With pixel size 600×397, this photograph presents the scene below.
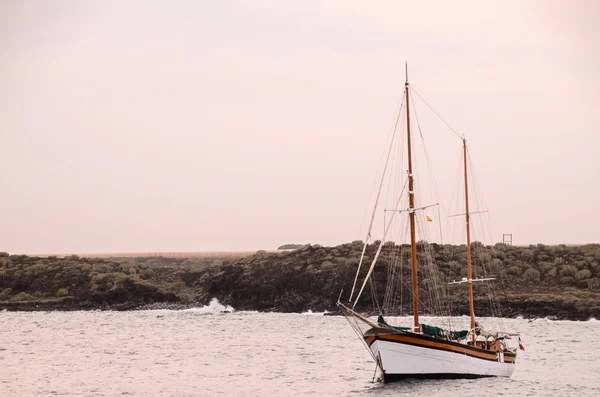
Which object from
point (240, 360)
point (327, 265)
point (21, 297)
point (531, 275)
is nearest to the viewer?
point (240, 360)

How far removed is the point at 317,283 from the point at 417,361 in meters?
61.8

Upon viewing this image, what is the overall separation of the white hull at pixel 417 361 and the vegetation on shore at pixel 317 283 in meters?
42.9

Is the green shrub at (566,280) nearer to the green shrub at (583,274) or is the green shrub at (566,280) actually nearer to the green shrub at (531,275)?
the green shrub at (583,274)

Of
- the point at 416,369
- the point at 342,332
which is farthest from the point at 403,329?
the point at 342,332

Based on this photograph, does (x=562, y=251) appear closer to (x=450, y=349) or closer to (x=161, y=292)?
(x=161, y=292)

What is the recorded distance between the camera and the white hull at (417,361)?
152 feet

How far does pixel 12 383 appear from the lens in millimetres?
50969

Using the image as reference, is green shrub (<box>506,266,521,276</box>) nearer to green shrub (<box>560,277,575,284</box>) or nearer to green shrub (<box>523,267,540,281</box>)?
green shrub (<box>523,267,540,281</box>)

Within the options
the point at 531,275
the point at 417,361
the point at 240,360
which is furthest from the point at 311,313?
the point at 417,361

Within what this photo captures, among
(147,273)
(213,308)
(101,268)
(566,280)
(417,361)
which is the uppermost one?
(101,268)

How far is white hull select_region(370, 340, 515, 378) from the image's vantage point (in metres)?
46.4

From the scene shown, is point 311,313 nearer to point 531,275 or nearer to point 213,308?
point 213,308

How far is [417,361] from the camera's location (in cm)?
4675

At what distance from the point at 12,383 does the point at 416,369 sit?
24.9 m
